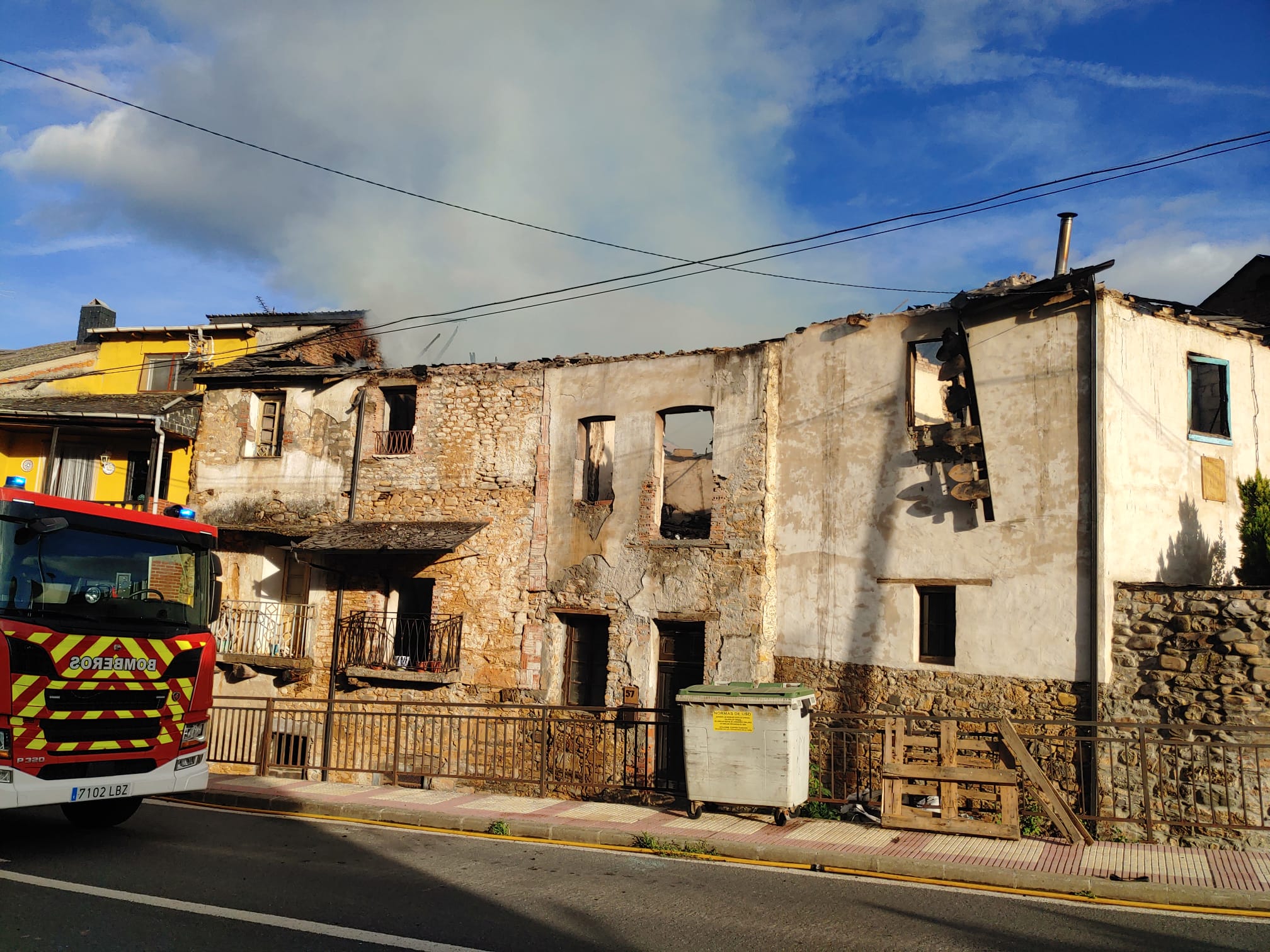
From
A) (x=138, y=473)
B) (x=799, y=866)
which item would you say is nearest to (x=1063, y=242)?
(x=799, y=866)

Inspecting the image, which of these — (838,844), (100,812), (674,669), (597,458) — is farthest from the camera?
(597,458)

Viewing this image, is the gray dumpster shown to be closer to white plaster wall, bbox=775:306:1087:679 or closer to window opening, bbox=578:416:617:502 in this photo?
white plaster wall, bbox=775:306:1087:679

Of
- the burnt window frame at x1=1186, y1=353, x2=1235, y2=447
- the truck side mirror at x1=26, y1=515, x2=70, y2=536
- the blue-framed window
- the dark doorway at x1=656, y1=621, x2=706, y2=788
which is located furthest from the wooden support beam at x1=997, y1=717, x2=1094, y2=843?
the truck side mirror at x1=26, y1=515, x2=70, y2=536

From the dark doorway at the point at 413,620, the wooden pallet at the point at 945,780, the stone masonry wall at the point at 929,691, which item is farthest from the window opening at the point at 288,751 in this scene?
the wooden pallet at the point at 945,780

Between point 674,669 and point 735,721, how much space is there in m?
5.91

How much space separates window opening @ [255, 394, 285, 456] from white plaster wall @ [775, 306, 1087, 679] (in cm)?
1080

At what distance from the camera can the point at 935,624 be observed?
15055mm

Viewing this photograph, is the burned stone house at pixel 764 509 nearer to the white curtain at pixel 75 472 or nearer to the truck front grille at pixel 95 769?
the white curtain at pixel 75 472

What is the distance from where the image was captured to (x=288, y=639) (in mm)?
19438

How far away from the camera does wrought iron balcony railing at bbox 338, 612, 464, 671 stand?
18297 millimetres

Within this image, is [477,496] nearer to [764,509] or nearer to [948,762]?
[764,509]

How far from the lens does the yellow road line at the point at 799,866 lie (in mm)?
7887

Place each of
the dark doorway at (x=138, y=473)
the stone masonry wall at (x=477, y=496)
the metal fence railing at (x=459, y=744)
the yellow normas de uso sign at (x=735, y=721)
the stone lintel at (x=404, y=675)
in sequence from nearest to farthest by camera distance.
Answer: the yellow normas de uso sign at (x=735, y=721) < the metal fence railing at (x=459, y=744) < the stone lintel at (x=404, y=675) < the stone masonry wall at (x=477, y=496) < the dark doorway at (x=138, y=473)

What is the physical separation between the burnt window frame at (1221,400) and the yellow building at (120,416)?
736 inches
